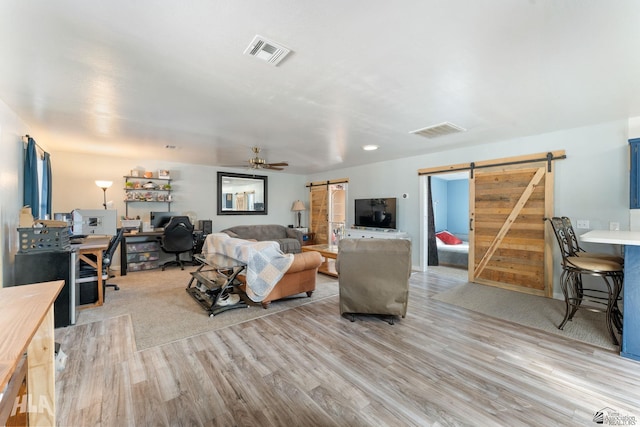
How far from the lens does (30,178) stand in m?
3.25

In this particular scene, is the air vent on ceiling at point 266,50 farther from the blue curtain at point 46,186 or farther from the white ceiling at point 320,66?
the blue curtain at point 46,186

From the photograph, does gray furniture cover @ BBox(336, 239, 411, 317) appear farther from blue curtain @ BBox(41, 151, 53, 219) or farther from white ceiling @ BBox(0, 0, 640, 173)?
blue curtain @ BBox(41, 151, 53, 219)

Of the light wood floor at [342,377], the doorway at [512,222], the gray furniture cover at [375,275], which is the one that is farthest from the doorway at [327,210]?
the light wood floor at [342,377]

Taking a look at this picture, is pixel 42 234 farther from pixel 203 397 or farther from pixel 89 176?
pixel 89 176

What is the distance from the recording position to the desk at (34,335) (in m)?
0.85

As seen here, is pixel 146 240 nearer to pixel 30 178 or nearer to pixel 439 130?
pixel 30 178

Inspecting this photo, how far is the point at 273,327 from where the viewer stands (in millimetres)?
2750

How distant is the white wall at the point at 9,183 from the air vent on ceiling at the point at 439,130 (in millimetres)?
4590

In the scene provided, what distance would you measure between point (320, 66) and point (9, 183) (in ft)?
11.6

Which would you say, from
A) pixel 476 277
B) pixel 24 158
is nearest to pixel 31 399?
pixel 24 158

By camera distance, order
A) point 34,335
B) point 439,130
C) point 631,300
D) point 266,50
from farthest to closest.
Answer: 1. point 439,130
2. point 631,300
3. point 266,50
4. point 34,335

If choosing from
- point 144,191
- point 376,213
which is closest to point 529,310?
point 376,213

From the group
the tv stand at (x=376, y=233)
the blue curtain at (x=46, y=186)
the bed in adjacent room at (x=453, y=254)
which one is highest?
the blue curtain at (x=46, y=186)

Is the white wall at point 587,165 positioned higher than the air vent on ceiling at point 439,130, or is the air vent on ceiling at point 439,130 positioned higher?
the air vent on ceiling at point 439,130
